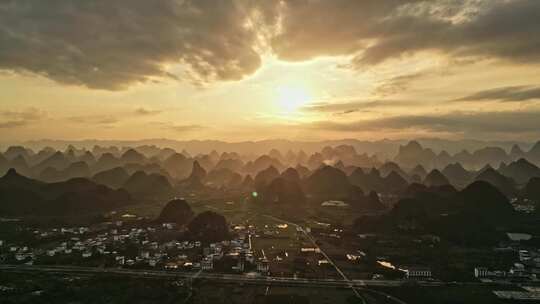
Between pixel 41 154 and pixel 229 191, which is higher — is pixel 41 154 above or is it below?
above

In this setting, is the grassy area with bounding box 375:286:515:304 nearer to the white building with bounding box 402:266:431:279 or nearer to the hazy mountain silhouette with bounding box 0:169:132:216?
the white building with bounding box 402:266:431:279

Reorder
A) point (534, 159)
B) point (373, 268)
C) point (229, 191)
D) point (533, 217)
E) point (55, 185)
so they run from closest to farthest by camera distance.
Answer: point (373, 268)
point (533, 217)
point (55, 185)
point (229, 191)
point (534, 159)

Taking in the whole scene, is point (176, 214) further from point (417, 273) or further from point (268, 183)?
point (268, 183)

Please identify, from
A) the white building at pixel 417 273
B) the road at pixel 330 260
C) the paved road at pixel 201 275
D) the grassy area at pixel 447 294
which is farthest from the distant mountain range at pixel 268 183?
the grassy area at pixel 447 294

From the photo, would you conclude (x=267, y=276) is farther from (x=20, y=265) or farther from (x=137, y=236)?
(x=20, y=265)

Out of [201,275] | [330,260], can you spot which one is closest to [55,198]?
[201,275]

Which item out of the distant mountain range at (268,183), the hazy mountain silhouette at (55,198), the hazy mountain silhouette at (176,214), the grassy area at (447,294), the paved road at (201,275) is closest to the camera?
the grassy area at (447,294)

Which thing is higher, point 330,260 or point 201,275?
point 330,260

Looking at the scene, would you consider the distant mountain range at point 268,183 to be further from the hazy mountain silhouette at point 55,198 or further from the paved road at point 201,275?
the paved road at point 201,275

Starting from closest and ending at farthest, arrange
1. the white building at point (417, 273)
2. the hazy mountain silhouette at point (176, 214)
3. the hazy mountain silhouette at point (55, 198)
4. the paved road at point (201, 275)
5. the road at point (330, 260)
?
the road at point (330, 260)
the paved road at point (201, 275)
the white building at point (417, 273)
the hazy mountain silhouette at point (176, 214)
the hazy mountain silhouette at point (55, 198)

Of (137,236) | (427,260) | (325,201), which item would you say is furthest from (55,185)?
(427,260)

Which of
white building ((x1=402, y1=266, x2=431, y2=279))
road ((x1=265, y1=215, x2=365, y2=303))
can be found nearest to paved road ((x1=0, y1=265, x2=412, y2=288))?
road ((x1=265, y1=215, x2=365, y2=303))
